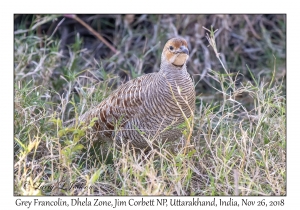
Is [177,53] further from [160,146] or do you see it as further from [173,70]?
[160,146]

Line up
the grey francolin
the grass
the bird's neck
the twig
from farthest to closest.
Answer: the twig
the bird's neck
the grey francolin
the grass

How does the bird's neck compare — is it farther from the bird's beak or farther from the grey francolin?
the bird's beak

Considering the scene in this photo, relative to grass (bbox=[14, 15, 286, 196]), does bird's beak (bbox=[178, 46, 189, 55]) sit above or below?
above

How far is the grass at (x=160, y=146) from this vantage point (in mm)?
3861

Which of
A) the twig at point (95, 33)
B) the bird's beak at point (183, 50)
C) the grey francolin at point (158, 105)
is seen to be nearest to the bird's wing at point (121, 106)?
the grey francolin at point (158, 105)

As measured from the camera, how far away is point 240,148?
4.24 meters

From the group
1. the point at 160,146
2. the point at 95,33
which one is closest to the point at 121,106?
the point at 160,146

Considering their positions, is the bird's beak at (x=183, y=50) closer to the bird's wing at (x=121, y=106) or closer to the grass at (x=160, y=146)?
the grass at (x=160, y=146)

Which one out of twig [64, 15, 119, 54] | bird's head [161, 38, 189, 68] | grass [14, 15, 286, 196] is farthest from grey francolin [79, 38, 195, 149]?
Result: twig [64, 15, 119, 54]

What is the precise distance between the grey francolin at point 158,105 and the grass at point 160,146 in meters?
0.14

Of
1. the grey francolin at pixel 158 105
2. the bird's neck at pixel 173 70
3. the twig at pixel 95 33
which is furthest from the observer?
the twig at pixel 95 33

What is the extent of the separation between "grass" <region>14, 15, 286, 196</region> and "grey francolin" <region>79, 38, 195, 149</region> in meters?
0.14

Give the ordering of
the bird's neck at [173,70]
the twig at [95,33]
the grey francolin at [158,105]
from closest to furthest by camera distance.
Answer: the grey francolin at [158,105] < the bird's neck at [173,70] < the twig at [95,33]

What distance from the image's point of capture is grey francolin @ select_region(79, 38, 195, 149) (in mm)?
4281
